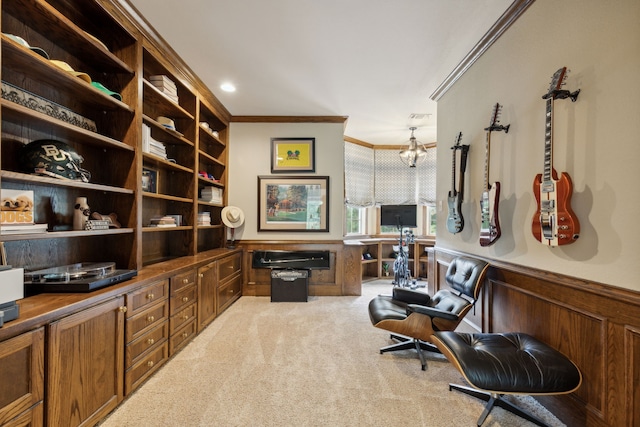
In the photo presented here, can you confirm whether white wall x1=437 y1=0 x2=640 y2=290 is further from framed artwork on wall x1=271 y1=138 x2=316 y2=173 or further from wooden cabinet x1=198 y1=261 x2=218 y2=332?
wooden cabinet x1=198 y1=261 x2=218 y2=332

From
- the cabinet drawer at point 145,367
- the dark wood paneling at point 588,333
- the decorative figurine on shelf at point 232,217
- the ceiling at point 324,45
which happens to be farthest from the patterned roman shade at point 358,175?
the cabinet drawer at point 145,367

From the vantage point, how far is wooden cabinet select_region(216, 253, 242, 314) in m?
3.41

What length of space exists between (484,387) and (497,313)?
1.04m

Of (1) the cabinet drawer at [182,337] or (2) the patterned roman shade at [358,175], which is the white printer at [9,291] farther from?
(2) the patterned roman shade at [358,175]

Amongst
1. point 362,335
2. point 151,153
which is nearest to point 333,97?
point 151,153

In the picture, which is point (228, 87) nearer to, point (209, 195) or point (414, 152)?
point (209, 195)

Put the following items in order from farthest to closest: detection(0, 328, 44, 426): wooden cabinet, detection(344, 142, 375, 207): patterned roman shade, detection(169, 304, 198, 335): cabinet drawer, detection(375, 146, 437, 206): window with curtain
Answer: detection(375, 146, 437, 206): window with curtain, detection(344, 142, 375, 207): patterned roman shade, detection(169, 304, 198, 335): cabinet drawer, detection(0, 328, 44, 426): wooden cabinet

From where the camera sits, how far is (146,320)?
2.01m

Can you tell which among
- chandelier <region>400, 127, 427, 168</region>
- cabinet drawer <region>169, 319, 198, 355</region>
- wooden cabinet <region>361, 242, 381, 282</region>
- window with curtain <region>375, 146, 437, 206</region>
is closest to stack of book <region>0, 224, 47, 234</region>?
cabinet drawer <region>169, 319, 198, 355</region>

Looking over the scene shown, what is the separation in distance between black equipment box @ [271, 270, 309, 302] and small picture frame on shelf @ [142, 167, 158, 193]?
194cm

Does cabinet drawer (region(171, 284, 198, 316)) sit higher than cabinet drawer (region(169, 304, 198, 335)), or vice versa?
cabinet drawer (region(171, 284, 198, 316))

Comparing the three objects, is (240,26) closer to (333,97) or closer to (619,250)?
(333,97)

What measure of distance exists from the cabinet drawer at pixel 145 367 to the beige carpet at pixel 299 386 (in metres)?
0.06

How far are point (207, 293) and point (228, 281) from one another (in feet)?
2.14
